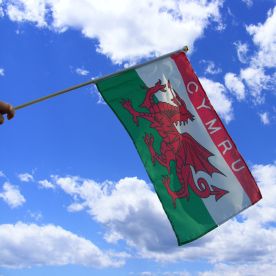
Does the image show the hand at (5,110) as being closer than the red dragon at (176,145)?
Yes

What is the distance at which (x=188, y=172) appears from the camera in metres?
12.5

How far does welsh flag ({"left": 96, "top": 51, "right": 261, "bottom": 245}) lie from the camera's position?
12242 millimetres

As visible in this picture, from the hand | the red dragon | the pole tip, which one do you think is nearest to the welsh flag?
Result: the red dragon

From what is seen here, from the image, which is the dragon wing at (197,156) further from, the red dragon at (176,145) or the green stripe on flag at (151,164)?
the green stripe on flag at (151,164)

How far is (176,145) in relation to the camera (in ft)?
41.8

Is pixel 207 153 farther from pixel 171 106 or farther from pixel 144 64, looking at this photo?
pixel 144 64

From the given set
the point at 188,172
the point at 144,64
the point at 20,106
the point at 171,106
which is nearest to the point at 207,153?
the point at 188,172

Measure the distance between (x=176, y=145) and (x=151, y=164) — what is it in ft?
2.68

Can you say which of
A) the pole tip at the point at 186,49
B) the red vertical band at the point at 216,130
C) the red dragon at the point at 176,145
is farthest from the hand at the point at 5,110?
the pole tip at the point at 186,49

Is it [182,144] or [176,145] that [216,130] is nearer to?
[182,144]

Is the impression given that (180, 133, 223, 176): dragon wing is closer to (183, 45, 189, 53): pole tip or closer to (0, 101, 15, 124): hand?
(183, 45, 189, 53): pole tip

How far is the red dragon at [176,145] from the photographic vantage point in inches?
488

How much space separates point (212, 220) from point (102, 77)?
4406mm

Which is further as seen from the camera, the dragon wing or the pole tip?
the pole tip
